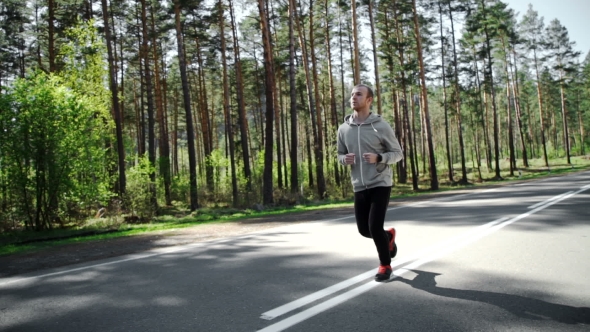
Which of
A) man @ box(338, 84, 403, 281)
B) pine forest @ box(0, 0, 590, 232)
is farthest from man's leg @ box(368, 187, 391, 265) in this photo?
pine forest @ box(0, 0, 590, 232)

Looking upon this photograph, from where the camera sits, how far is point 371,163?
423 cm

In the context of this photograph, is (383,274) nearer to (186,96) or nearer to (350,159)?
(350,159)

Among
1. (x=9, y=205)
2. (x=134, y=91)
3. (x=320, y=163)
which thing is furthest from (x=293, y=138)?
(x=134, y=91)

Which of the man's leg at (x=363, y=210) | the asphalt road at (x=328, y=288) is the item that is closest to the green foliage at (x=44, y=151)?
the asphalt road at (x=328, y=288)

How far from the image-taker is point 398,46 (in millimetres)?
30266

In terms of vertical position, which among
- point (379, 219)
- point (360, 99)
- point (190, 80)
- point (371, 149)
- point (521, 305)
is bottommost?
point (521, 305)

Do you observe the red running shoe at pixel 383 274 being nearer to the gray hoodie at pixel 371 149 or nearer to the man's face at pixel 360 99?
the gray hoodie at pixel 371 149

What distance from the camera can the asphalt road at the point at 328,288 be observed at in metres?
3.09

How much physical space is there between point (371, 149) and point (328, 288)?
1572 millimetres

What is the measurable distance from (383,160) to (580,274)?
2410 mm

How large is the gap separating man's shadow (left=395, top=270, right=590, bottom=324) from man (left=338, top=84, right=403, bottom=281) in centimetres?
55

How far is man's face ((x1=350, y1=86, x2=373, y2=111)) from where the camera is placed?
437 cm

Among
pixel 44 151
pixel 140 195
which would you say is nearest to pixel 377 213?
pixel 44 151

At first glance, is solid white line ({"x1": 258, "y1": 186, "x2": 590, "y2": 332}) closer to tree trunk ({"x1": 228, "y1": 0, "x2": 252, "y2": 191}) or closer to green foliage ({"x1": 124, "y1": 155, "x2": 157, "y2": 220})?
green foliage ({"x1": 124, "y1": 155, "x2": 157, "y2": 220})
